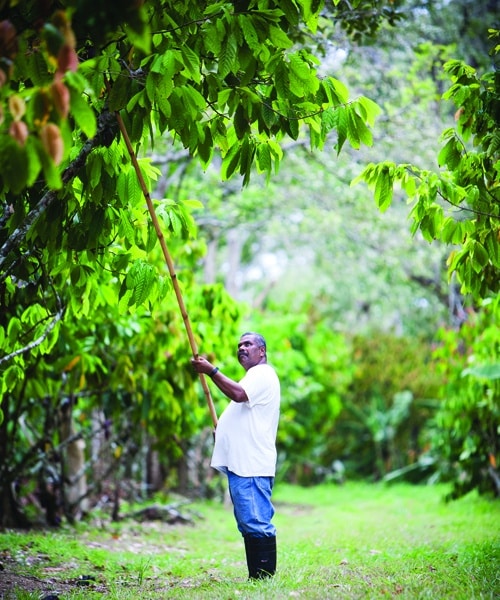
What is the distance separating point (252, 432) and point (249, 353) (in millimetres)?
591

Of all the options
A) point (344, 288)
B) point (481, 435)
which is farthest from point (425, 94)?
point (344, 288)

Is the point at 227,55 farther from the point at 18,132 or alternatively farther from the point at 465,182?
the point at 465,182

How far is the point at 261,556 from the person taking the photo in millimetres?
4793

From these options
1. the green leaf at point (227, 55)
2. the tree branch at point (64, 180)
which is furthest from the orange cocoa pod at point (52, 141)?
the tree branch at point (64, 180)

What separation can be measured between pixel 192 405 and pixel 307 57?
4994 millimetres

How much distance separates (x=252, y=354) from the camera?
5082 millimetres

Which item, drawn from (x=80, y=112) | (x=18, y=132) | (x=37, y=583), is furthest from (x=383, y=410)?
(x=18, y=132)

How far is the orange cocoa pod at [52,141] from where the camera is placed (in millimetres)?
2672

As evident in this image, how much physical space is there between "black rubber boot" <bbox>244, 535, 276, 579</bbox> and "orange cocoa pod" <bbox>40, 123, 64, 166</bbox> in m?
3.07

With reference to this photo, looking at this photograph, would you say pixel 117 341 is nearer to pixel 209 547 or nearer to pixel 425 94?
pixel 209 547

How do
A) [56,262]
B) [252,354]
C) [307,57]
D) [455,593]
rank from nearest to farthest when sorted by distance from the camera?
[307,57] < [455,593] < [56,262] < [252,354]

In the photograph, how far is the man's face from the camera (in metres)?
5.07

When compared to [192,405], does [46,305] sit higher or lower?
higher

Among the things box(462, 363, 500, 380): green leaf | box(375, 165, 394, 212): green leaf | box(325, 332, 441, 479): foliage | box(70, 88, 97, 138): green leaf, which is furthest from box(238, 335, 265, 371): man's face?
A: box(325, 332, 441, 479): foliage
